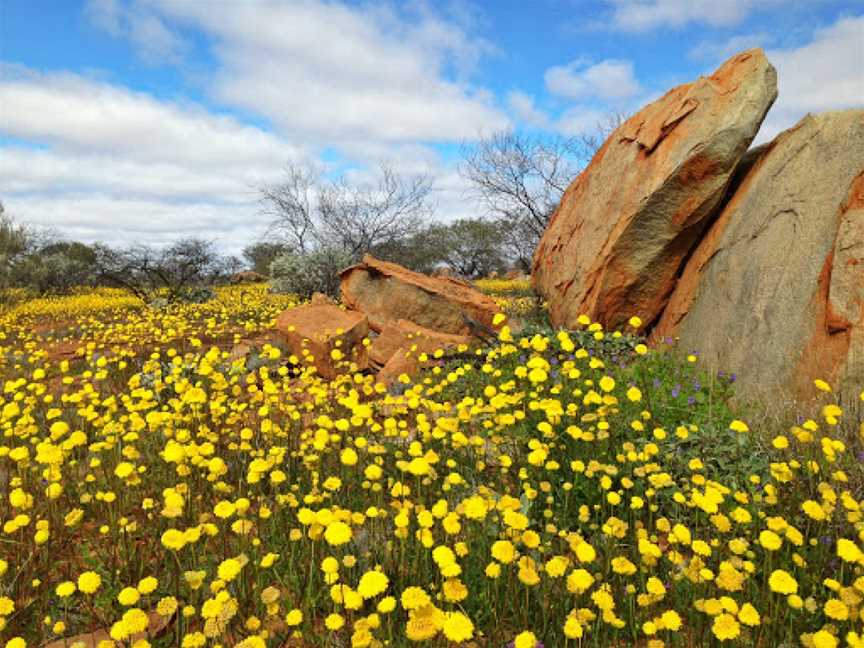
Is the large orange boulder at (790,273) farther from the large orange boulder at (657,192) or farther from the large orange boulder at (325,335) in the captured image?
the large orange boulder at (325,335)

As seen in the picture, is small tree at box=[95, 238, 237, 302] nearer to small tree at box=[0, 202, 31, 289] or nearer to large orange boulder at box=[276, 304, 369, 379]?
small tree at box=[0, 202, 31, 289]

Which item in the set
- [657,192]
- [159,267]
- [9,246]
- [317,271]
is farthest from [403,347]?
[9,246]

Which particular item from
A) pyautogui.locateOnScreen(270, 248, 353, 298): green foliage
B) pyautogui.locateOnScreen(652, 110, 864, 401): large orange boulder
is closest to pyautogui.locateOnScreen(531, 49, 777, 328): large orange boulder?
pyautogui.locateOnScreen(652, 110, 864, 401): large orange boulder

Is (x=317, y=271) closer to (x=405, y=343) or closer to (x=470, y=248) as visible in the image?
(x=405, y=343)

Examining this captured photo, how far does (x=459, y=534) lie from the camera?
3172 millimetres

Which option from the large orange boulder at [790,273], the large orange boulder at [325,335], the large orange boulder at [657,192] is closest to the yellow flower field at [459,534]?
the large orange boulder at [790,273]

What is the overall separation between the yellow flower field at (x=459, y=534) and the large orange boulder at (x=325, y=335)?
2.31 metres

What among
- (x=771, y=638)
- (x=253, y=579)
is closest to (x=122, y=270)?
(x=253, y=579)

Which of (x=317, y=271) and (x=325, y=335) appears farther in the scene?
(x=317, y=271)

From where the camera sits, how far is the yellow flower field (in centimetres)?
224

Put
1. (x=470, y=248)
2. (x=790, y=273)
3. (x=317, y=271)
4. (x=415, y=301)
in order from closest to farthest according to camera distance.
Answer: (x=790, y=273) < (x=415, y=301) < (x=317, y=271) < (x=470, y=248)

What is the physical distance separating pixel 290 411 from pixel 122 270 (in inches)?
786

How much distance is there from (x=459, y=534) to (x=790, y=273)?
187 inches

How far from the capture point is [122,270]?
21156 millimetres
